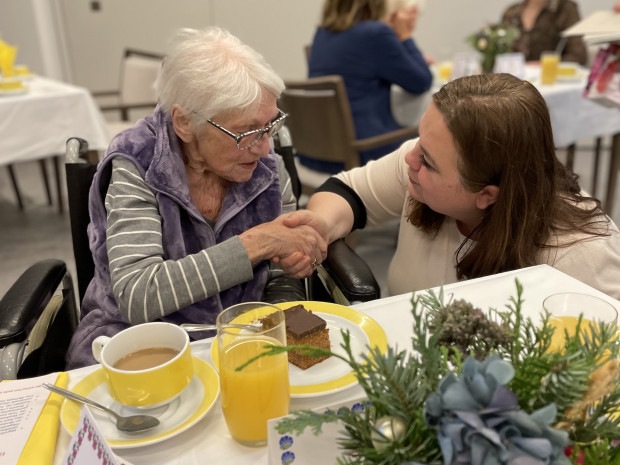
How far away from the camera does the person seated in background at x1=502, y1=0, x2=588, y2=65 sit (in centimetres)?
427

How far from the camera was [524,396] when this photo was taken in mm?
528

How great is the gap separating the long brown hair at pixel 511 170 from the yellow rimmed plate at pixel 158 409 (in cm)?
66

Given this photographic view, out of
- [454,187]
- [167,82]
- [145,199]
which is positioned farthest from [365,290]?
[167,82]

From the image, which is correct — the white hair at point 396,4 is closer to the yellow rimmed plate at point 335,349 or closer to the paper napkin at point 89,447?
the yellow rimmed plate at point 335,349

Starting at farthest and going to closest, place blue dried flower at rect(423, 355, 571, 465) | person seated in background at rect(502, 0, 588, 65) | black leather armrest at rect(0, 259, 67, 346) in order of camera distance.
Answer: person seated in background at rect(502, 0, 588, 65) → black leather armrest at rect(0, 259, 67, 346) → blue dried flower at rect(423, 355, 571, 465)

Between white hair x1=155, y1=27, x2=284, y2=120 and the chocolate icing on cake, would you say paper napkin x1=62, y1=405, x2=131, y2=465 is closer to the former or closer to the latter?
the chocolate icing on cake

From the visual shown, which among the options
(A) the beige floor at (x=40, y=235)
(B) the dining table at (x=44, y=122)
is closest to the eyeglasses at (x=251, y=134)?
(A) the beige floor at (x=40, y=235)

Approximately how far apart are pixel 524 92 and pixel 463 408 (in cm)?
86

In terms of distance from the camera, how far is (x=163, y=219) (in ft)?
4.42

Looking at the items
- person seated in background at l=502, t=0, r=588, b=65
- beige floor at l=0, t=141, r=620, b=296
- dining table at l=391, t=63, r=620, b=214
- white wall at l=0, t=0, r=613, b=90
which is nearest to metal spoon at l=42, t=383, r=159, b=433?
beige floor at l=0, t=141, r=620, b=296

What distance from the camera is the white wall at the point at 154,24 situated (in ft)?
16.3

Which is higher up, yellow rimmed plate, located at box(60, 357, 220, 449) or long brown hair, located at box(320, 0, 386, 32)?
long brown hair, located at box(320, 0, 386, 32)

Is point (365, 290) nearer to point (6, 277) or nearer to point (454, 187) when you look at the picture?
point (454, 187)

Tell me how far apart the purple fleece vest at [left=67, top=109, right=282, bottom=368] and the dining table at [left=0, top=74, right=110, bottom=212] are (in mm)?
1912
